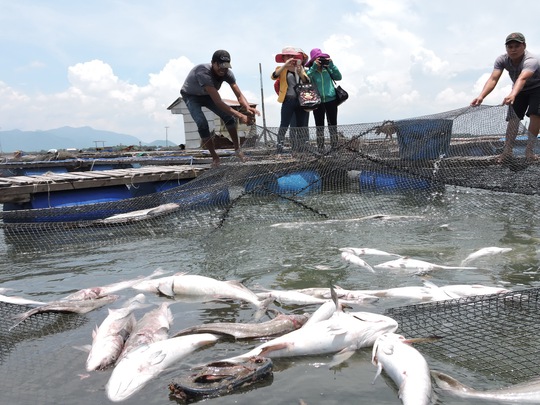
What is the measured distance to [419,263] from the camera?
4781 mm

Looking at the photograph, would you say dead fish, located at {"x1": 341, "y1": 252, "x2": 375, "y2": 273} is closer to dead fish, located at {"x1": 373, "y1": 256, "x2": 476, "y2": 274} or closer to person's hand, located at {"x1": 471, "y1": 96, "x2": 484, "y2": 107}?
dead fish, located at {"x1": 373, "y1": 256, "x2": 476, "y2": 274}

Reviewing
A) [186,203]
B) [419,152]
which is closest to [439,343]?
[186,203]

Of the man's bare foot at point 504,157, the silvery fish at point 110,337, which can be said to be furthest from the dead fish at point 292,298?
the man's bare foot at point 504,157

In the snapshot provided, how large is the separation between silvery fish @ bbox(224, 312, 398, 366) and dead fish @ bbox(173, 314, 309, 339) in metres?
0.15

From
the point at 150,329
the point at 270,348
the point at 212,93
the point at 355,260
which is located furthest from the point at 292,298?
the point at 212,93

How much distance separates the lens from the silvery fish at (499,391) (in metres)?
2.34

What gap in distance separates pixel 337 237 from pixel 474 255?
70.2 inches

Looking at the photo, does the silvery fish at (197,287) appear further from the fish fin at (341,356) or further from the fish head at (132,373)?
the fish head at (132,373)

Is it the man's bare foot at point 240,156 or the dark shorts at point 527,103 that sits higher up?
the dark shorts at point 527,103

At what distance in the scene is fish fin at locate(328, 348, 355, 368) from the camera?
2947mm

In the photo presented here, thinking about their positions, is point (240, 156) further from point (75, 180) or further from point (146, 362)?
point (146, 362)

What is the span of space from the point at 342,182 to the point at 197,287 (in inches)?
198

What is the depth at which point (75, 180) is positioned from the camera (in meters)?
8.66

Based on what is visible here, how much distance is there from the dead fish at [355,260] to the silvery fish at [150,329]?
2.02 m
